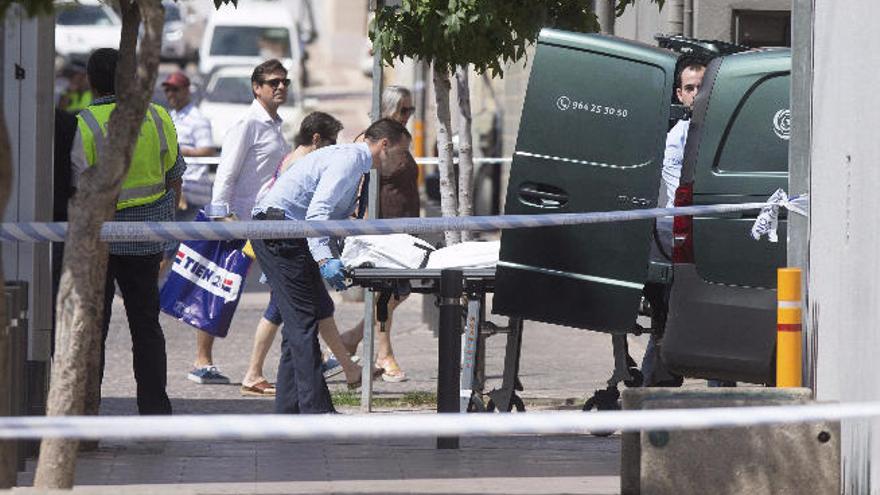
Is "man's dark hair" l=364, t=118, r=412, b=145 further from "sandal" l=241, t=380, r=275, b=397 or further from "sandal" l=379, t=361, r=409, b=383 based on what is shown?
"sandal" l=379, t=361, r=409, b=383

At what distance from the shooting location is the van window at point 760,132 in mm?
9602

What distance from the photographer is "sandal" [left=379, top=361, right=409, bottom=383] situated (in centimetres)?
1236

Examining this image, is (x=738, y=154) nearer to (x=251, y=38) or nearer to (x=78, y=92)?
(x=78, y=92)

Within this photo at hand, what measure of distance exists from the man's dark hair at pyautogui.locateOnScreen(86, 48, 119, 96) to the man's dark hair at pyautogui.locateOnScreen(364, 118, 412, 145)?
128 centimetres

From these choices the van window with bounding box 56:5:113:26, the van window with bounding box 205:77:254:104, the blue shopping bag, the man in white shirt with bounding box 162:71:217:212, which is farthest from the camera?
the van window with bounding box 56:5:113:26

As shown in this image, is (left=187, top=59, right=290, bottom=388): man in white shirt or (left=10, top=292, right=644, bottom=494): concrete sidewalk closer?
(left=10, top=292, right=644, bottom=494): concrete sidewalk

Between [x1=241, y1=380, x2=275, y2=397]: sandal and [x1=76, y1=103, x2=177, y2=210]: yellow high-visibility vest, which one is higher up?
[x1=76, y1=103, x2=177, y2=210]: yellow high-visibility vest

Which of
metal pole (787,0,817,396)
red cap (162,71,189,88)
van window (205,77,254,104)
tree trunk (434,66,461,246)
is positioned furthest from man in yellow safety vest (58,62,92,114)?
metal pole (787,0,817,396)

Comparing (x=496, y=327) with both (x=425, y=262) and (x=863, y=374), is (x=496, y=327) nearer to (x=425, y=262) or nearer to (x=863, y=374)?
(x=425, y=262)

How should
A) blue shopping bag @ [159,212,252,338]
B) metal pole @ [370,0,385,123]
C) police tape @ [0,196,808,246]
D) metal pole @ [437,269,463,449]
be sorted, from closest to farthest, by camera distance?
police tape @ [0,196,808,246] < metal pole @ [437,269,463,449] < metal pole @ [370,0,385,123] < blue shopping bag @ [159,212,252,338]

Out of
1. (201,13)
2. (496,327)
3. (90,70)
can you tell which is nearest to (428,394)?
(496,327)

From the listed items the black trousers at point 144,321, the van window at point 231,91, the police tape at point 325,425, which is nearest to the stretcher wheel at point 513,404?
the black trousers at point 144,321

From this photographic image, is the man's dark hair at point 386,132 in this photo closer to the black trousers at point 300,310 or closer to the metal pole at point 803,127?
the black trousers at point 300,310

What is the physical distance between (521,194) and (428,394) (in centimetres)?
209
